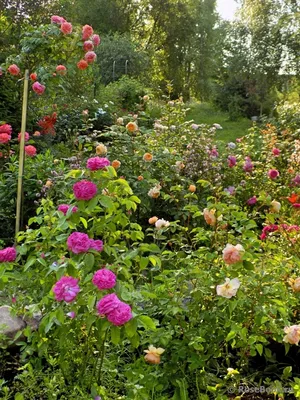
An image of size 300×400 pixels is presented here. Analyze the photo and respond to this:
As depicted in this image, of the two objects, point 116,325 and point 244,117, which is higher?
point 116,325

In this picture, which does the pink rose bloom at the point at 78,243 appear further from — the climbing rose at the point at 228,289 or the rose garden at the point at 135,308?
the climbing rose at the point at 228,289

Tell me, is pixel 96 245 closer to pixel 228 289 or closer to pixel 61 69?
pixel 228 289

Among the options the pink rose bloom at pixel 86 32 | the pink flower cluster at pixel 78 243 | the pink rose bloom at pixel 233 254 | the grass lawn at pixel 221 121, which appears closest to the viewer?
the pink flower cluster at pixel 78 243

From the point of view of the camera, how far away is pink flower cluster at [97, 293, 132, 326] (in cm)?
148

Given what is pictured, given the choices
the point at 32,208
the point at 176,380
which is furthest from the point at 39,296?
the point at 32,208

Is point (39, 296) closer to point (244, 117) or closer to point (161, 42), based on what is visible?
point (244, 117)

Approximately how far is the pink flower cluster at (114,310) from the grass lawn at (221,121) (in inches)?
382

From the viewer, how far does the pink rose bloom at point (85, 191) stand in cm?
165

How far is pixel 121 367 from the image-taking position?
215 centimetres

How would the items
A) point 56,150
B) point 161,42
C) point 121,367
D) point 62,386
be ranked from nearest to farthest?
point 62,386
point 121,367
point 56,150
point 161,42

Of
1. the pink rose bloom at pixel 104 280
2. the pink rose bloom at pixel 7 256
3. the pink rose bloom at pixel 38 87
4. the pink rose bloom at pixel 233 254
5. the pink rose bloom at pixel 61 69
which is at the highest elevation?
the pink rose bloom at pixel 61 69

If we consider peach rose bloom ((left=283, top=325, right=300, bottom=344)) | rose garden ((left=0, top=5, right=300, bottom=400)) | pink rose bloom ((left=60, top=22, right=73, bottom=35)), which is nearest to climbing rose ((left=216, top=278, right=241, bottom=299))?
rose garden ((left=0, top=5, right=300, bottom=400))

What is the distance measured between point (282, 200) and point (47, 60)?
7.07 ft

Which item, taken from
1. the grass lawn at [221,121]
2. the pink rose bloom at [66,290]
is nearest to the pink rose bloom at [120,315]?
the pink rose bloom at [66,290]
